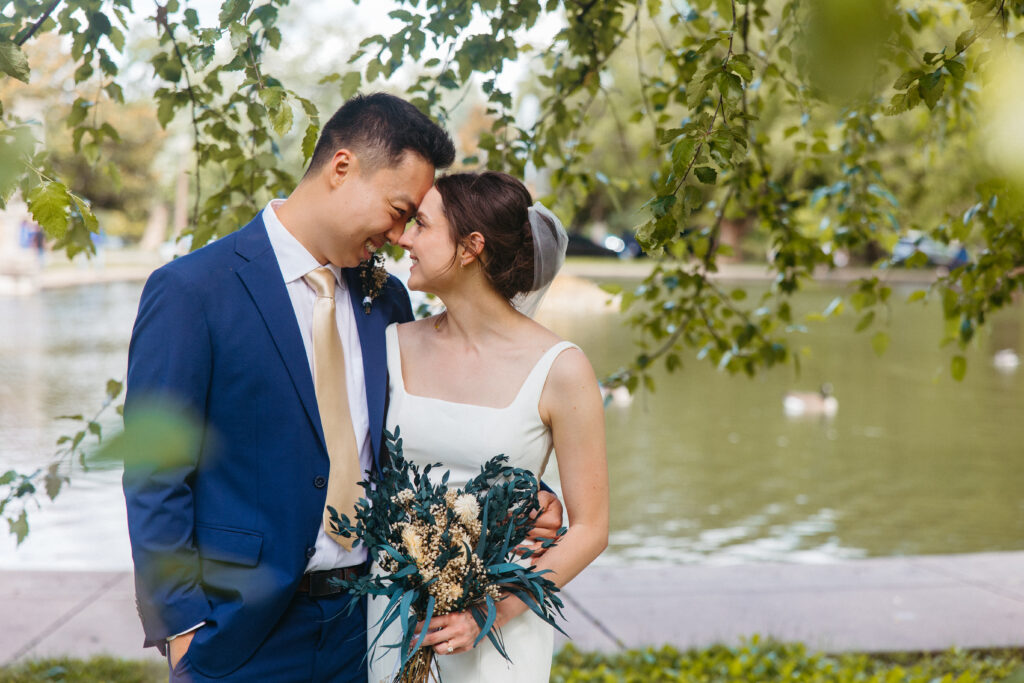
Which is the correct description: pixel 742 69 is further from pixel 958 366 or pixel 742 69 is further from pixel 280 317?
pixel 958 366

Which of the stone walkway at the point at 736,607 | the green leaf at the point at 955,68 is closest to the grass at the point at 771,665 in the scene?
the stone walkway at the point at 736,607

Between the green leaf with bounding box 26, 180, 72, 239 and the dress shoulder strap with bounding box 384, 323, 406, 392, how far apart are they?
89 cm

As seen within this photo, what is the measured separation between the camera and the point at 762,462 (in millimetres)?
9484

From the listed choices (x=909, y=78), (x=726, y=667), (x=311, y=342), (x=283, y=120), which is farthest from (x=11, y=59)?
(x=726, y=667)

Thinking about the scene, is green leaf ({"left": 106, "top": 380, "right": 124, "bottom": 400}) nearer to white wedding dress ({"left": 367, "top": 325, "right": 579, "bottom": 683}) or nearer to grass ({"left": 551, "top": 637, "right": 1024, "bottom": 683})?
white wedding dress ({"left": 367, "top": 325, "right": 579, "bottom": 683})

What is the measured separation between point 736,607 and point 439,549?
10.9ft

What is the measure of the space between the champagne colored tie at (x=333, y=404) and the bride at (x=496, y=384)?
17 cm

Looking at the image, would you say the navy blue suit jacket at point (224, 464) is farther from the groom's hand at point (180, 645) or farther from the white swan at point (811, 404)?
the white swan at point (811, 404)

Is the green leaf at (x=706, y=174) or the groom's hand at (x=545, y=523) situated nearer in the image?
the green leaf at (x=706, y=174)

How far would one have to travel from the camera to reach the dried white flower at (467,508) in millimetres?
1917

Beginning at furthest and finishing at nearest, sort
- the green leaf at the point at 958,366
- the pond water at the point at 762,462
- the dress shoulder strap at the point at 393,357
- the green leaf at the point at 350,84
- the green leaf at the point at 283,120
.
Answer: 1. the pond water at the point at 762,462
2. the green leaf at the point at 958,366
3. the green leaf at the point at 350,84
4. the dress shoulder strap at the point at 393,357
5. the green leaf at the point at 283,120

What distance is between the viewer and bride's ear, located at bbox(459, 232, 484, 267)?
93.7 inches

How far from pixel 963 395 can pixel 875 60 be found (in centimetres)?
1379

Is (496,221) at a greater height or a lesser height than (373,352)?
greater
